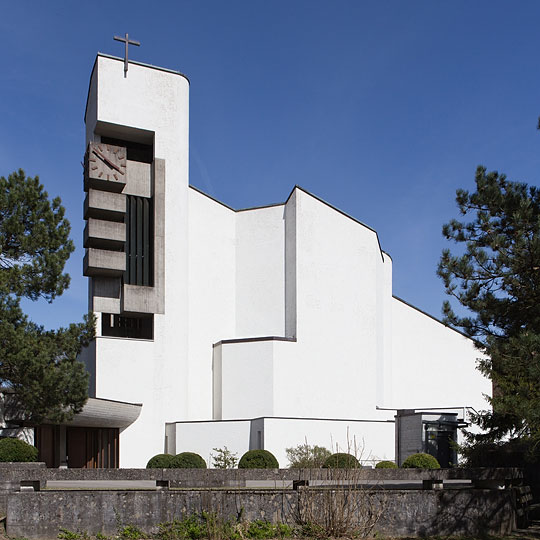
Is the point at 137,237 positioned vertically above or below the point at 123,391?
above

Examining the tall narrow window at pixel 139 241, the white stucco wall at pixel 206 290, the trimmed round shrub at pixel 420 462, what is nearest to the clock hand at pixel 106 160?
the tall narrow window at pixel 139 241

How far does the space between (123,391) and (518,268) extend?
2563cm

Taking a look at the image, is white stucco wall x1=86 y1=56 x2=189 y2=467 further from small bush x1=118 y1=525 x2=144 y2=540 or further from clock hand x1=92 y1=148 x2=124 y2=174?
small bush x1=118 y1=525 x2=144 y2=540

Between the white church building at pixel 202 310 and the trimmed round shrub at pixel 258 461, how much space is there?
299cm

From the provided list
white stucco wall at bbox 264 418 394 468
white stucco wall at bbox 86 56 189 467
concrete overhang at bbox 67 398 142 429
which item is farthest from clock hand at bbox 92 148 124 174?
white stucco wall at bbox 264 418 394 468

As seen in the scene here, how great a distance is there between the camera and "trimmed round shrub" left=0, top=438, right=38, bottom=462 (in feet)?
69.3

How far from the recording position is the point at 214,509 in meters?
11.1

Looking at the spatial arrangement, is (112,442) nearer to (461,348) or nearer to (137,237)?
(137,237)

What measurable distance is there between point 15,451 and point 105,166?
18365mm

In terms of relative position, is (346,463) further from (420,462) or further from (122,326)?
(122,326)

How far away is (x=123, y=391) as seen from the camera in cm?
3409

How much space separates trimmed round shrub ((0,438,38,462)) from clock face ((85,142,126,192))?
17063 millimetres

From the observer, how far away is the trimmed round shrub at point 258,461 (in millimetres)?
29703

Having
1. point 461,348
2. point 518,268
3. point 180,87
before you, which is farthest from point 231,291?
point 518,268
